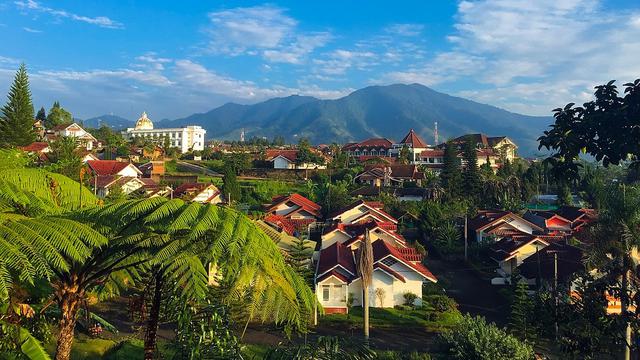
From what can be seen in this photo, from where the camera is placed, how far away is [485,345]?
11094 millimetres

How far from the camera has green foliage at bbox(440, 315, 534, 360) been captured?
35.8ft

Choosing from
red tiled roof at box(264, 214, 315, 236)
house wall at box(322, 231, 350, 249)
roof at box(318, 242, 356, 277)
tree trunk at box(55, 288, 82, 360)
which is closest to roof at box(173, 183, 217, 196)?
red tiled roof at box(264, 214, 315, 236)

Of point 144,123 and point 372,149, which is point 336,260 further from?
point 144,123

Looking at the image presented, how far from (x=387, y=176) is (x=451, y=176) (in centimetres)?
876

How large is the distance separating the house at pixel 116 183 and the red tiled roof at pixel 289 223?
1438 cm

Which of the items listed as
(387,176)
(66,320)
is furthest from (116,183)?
(66,320)

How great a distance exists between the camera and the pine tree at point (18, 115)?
32250mm

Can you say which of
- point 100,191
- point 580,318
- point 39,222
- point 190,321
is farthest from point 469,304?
point 100,191

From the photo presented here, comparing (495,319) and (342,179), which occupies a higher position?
(342,179)

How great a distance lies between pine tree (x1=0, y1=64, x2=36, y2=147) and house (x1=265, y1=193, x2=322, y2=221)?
18.7 m

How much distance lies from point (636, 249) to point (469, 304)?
12985mm

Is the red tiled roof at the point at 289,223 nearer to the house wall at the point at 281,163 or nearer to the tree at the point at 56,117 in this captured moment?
the house wall at the point at 281,163

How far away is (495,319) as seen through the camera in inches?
709

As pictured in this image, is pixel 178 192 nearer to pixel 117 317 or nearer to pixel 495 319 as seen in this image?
pixel 117 317
